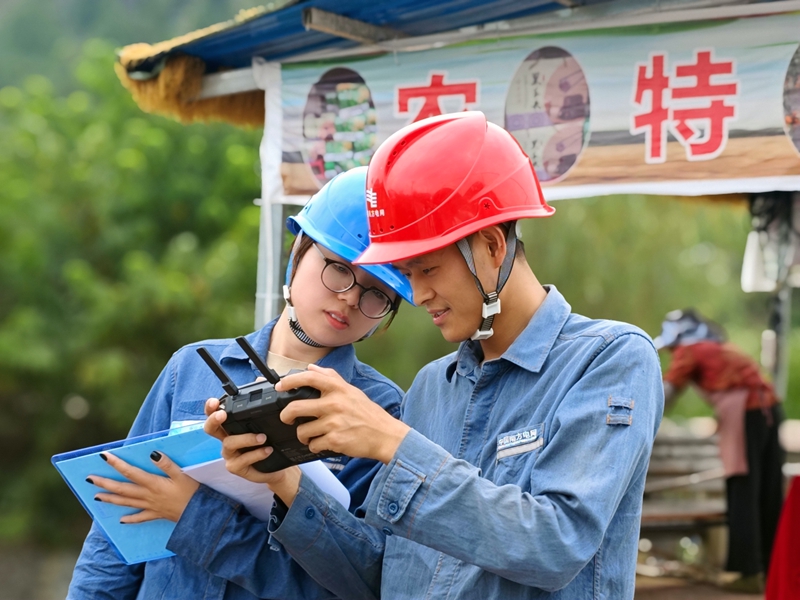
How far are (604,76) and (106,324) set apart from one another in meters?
7.51

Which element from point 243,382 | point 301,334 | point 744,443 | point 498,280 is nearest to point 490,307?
point 498,280

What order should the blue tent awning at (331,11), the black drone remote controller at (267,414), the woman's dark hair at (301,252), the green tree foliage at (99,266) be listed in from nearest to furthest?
the black drone remote controller at (267,414) < the woman's dark hair at (301,252) < the blue tent awning at (331,11) < the green tree foliage at (99,266)

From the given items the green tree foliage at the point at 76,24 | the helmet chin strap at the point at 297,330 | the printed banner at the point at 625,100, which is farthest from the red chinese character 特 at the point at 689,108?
the green tree foliage at the point at 76,24

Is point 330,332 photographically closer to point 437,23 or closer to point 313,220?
point 313,220

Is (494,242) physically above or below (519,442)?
above

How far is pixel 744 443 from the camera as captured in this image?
566 cm

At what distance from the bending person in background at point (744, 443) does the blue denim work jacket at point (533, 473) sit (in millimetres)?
4384

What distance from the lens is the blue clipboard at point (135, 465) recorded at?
1884 mm

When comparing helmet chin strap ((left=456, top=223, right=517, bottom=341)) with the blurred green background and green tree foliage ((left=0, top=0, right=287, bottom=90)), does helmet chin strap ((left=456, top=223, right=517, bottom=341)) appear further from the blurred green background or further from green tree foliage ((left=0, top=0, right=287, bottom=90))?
green tree foliage ((left=0, top=0, right=287, bottom=90))

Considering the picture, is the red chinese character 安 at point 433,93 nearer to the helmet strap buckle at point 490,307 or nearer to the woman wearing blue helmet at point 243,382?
the woman wearing blue helmet at point 243,382

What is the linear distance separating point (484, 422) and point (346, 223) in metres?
0.66

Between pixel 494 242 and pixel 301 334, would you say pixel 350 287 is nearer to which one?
pixel 301 334

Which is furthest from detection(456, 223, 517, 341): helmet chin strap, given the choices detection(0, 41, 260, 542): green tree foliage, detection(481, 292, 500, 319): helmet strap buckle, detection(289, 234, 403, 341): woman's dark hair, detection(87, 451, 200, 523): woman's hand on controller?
detection(0, 41, 260, 542): green tree foliage

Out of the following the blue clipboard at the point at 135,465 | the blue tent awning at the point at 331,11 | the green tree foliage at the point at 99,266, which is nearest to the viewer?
the blue clipboard at the point at 135,465
